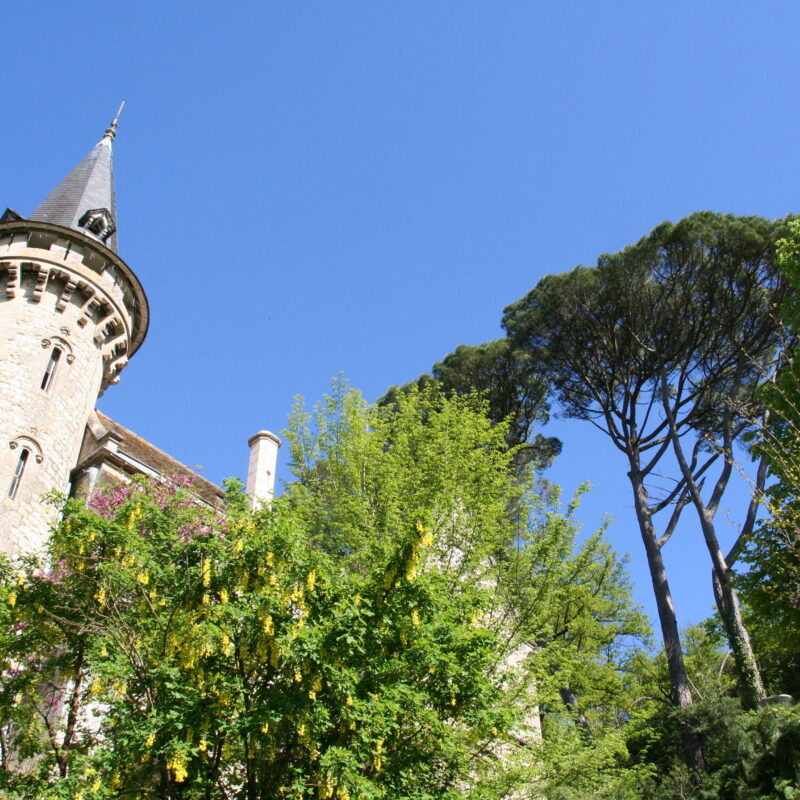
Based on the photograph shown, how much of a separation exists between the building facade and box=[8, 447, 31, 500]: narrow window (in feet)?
0.07

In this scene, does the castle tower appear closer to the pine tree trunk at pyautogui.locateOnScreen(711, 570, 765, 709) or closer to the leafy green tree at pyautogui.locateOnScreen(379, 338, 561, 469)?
the leafy green tree at pyautogui.locateOnScreen(379, 338, 561, 469)

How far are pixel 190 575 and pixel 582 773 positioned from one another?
6.17m

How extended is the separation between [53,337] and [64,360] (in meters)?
0.57

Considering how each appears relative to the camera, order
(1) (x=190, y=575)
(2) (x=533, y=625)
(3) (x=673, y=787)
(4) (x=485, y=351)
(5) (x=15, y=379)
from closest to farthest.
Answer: (1) (x=190, y=575) < (2) (x=533, y=625) < (3) (x=673, y=787) < (5) (x=15, y=379) < (4) (x=485, y=351)

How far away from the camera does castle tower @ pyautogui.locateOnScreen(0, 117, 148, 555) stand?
48.5ft

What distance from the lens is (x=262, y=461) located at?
64.3 feet

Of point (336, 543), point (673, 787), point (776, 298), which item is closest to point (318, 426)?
point (336, 543)

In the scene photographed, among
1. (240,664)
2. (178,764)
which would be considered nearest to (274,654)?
(240,664)

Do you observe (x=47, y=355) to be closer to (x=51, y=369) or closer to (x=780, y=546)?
(x=51, y=369)

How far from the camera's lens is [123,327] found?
19.0 m

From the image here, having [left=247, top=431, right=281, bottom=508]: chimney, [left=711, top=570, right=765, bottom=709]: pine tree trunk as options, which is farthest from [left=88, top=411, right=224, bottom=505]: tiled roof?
[left=711, top=570, right=765, bottom=709]: pine tree trunk

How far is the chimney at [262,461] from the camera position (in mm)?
19141

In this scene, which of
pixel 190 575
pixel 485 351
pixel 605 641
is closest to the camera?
pixel 190 575

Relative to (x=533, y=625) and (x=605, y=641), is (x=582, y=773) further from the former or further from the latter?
(x=605, y=641)
